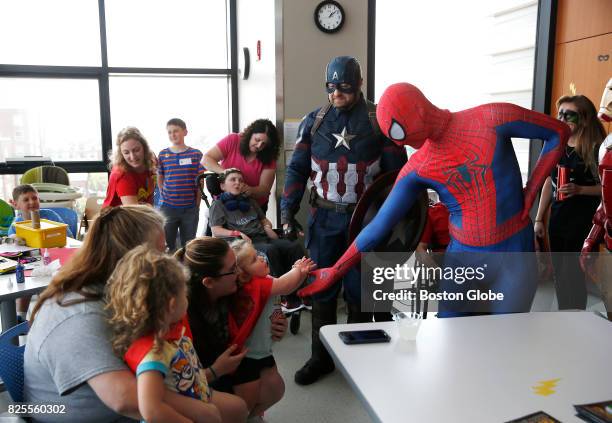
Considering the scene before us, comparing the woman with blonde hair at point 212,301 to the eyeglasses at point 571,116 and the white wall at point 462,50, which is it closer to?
the eyeglasses at point 571,116

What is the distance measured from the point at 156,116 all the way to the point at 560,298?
405 cm

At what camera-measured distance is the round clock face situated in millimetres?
3578

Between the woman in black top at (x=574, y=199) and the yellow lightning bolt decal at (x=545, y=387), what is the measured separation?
177 centimetres

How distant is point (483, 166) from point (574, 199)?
5.59 ft

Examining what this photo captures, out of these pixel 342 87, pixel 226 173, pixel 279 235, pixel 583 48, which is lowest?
pixel 279 235

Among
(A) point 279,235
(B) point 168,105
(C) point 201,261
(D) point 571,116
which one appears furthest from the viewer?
(B) point 168,105

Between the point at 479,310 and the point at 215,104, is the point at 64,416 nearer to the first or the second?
the point at 479,310

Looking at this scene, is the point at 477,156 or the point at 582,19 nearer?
the point at 477,156

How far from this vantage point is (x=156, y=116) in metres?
5.14

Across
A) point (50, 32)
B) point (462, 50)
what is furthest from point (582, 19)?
point (50, 32)

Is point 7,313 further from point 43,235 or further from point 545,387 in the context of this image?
point 545,387

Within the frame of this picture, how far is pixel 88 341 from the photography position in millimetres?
1128

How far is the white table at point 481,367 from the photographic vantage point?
3.75ft

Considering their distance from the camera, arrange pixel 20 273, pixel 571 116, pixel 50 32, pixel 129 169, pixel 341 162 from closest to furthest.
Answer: pixel 20 273
pixel 341 162
pixel 571 116
pixel 129 169
pixel 50 32
